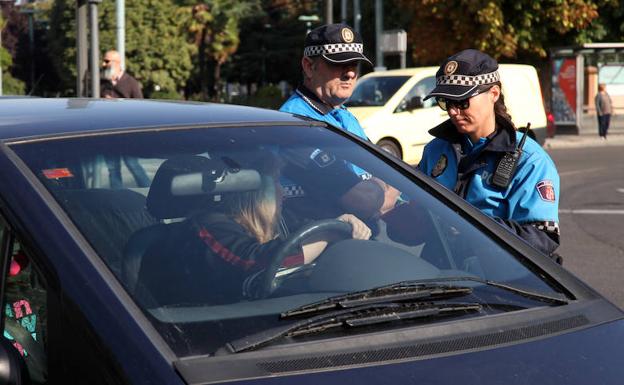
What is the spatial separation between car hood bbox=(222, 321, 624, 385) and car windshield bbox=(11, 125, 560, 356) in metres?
0.21

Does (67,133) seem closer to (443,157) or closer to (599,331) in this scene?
(599,331)

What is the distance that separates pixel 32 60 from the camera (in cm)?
6738

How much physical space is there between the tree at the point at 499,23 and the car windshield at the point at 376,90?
1320 centimetres

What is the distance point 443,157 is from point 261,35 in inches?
3001

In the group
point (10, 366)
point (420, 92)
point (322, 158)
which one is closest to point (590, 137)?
point (420, 92)

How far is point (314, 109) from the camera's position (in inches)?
186

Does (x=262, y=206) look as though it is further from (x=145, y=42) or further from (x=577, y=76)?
(x=145, y=42)

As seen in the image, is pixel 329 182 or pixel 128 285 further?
pixel 329 182

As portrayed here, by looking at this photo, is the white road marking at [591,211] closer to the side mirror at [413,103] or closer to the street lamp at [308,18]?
the side mirror at [413,103]

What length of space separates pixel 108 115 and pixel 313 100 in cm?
187

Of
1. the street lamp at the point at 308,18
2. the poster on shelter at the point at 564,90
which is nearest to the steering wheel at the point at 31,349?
the poster on shelter at the point at 564,90

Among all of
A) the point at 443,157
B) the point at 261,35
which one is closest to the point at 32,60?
the point at 261,35

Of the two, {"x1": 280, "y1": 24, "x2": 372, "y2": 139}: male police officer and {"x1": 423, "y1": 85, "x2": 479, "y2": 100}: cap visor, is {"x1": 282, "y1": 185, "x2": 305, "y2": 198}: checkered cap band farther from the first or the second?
{"x1": 280, "y1": 24, "x2": 372, "y2": 139}: male police officer

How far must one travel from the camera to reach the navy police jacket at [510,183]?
3.79m
